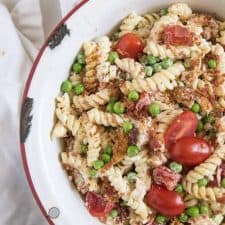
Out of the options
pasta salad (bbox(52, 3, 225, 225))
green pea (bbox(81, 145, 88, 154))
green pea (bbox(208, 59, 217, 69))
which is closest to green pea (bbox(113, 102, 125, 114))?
pasta salad (bbox(52, 3, 225, 225))

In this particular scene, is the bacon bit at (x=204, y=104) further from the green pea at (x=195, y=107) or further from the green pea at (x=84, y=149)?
the green pea at (x=84, y=149)

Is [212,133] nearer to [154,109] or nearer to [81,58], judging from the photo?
[154,109]

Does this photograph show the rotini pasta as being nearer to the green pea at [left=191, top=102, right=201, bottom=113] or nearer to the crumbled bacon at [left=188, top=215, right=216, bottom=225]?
the green pea at [left=191, top=102, right=201, bottom=113]

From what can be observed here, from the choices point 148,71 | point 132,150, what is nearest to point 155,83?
point 148,71

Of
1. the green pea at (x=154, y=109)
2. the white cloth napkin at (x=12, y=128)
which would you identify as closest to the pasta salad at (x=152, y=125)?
the green pea at (x=154, y=109)

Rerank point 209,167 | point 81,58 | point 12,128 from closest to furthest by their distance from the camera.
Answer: point 209,167 < point 81,58 < point 12,128

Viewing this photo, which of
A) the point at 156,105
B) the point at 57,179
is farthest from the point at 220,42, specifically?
the point at 57,179
